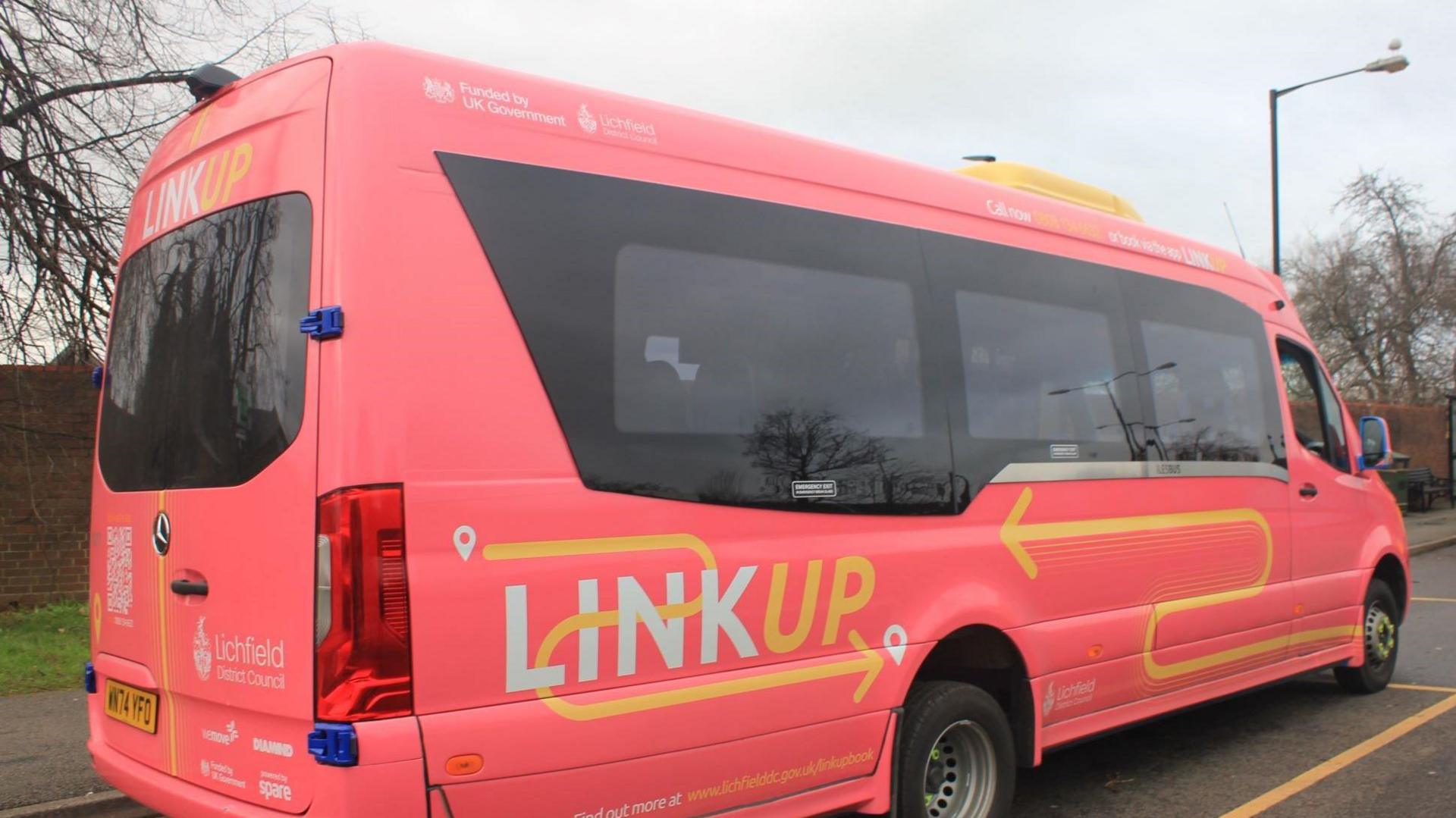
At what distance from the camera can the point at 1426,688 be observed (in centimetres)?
795

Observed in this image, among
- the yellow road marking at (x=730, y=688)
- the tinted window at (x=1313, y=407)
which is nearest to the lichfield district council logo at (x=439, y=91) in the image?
the yellow road marking at (x=730, y=688)

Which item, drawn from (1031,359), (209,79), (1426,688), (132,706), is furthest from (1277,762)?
(209,79)

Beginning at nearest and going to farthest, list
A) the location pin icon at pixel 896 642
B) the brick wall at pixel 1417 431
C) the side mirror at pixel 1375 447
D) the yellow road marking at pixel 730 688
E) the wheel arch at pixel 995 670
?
the yellow road marking at pixel 730 688 < the location pin icon at pixel 896 642 < the wheel arch at pixel 995 670 < the side mirror at pixel 1375 447 < the brick wall at pixel 1417 431


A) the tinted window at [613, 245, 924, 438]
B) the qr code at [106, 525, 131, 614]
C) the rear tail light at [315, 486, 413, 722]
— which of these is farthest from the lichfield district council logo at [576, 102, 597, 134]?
the qr code at [106, 525, 131, 614]

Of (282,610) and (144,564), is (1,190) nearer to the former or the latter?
(144,564)

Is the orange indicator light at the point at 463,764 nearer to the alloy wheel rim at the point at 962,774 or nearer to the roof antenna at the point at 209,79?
the alloy wheel rim at the point at 962,774

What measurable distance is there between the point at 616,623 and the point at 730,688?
1.75ft

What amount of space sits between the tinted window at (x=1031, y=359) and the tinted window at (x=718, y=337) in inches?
9.3

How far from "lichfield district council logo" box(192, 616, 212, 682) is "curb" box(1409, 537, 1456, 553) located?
1840 cm

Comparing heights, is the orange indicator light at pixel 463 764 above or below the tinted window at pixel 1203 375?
below

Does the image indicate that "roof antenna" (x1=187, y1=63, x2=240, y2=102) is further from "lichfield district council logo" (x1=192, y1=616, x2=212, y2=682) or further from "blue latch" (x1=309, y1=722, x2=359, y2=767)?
"blue latch" (x1=309, y1=722, x2=359, y2=767)

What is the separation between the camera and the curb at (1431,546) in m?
17.6

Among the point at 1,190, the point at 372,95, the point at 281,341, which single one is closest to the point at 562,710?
the point at 281,341

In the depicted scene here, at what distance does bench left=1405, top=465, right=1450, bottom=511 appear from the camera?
77.9ft
